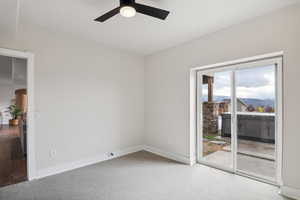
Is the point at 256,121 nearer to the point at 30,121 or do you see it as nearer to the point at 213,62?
the point at 213,62

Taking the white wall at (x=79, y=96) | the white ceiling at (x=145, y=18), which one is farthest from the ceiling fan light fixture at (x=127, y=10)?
the white wall at (x=79, y=96)

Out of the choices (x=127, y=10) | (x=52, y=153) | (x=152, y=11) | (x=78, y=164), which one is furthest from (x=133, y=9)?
(x=78, y=164)

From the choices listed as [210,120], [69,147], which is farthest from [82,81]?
Answer: [210,120]

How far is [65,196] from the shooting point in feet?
7.34

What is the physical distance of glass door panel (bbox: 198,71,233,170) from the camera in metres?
3.10

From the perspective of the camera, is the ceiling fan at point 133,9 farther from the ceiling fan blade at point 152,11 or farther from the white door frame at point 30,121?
the white door frame at point 30,121

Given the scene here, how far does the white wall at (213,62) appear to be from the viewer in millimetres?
2172

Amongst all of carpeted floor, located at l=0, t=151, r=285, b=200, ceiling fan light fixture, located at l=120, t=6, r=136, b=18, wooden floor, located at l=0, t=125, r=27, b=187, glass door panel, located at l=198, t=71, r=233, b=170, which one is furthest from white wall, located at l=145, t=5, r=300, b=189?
wooden floor, located at l=0, t=125, r=27, b=187

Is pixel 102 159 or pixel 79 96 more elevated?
pixel 79 96

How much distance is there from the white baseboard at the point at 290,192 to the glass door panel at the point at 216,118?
2.68 feet

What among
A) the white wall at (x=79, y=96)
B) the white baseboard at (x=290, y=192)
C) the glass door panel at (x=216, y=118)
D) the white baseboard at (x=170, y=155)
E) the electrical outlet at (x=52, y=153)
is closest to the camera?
the white baseboard at (x=290, y=192)

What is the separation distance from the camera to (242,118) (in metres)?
2.90

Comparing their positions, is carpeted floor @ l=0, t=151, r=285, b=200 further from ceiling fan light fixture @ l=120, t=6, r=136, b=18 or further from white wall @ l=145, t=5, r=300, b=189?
ceiling fan light fixture @ l=120, t=6, r=136, b=18

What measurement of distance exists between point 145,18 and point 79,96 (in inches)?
76.5
